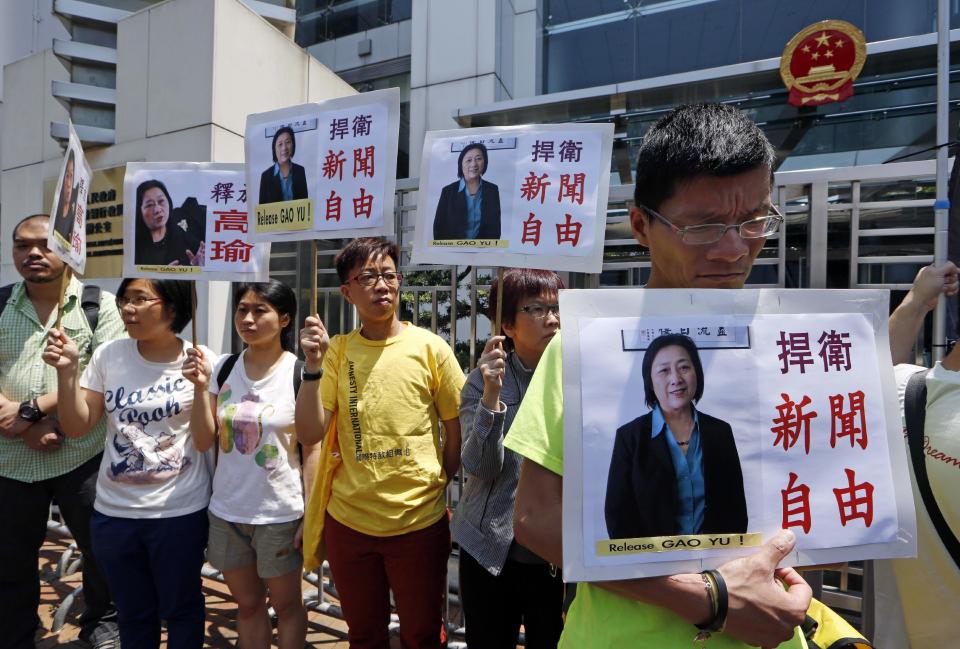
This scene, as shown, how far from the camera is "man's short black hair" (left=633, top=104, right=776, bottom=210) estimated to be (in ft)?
3.41

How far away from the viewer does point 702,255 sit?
1075 millimetres

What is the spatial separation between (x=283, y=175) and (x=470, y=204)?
0.90m

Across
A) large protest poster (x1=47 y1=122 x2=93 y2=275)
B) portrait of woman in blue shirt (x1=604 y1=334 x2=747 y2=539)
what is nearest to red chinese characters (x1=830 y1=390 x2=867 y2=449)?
portrait of woman in blue shirt (x1=604 y1=334 x2=747 y2=539)

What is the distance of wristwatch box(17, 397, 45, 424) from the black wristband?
120 inches

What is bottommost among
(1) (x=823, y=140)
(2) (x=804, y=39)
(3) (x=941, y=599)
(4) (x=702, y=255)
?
(3) (x=941, y=599)

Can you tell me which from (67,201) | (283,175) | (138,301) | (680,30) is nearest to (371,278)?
(283,175)

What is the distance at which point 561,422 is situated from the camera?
1.06m

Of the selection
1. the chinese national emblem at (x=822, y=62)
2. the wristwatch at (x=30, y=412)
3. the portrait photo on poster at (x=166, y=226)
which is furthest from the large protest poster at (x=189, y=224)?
the chinese national emblem at (x=822, y=62)

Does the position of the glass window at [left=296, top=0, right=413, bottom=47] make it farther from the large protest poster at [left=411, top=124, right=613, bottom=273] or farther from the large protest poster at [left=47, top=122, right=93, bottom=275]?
the large protest poster at [left=411, top=124, right=613, bottom=273]

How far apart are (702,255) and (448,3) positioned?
10.0 m

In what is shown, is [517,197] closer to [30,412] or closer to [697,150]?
[697,150]

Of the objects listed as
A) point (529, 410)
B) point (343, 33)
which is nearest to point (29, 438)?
point (529, 410)

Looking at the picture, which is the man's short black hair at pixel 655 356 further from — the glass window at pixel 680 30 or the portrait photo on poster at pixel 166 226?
the glass window at pixel 680 30

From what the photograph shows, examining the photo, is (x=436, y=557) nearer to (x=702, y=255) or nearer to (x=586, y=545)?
(x=586, y=545)
